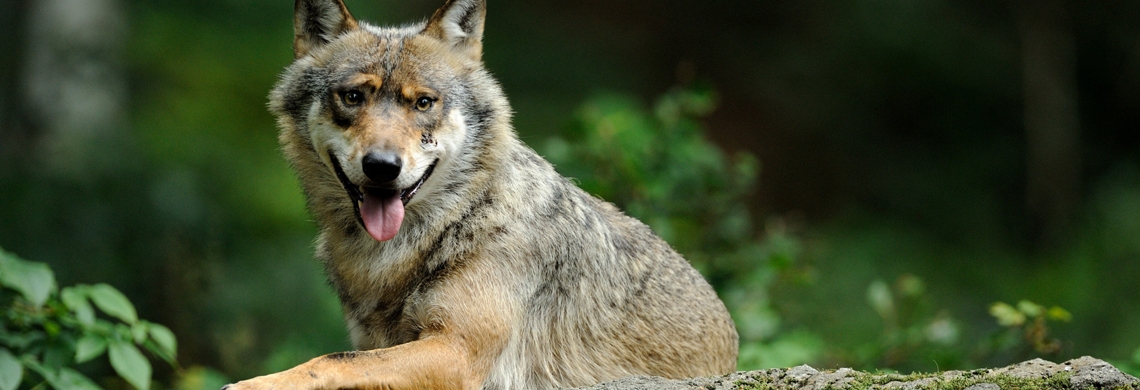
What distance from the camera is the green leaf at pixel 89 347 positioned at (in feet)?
18.3

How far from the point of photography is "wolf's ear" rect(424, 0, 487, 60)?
18.7 ft

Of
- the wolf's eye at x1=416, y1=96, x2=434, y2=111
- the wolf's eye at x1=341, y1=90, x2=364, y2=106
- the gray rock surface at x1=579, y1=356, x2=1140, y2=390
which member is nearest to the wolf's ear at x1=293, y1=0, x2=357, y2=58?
the wolf's eye at x1=341, y1=90, x2=364, y2=106

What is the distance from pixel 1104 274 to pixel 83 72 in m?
13.3

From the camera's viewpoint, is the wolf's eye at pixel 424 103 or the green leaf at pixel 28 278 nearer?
the wolf's eye at pixel 424 103

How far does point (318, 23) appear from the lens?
5.74 metres

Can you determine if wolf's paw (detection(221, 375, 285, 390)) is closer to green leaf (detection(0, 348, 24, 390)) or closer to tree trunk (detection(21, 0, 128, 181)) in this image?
green leaf (detection(0, 348, 24, 390))

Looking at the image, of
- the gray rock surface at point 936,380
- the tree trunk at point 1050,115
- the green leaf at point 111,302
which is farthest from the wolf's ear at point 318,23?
the tree trunk at point 1050,115

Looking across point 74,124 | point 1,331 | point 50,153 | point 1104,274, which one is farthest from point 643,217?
point 74,124

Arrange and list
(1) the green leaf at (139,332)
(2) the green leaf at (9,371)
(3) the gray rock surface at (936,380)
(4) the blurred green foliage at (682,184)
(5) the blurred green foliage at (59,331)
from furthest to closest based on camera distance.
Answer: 1. (4) the blurred green foliage at (682,184)
2. (1) the green leaf at (139,332)
3. (5) the blurred green foliage at (59,331)
4. (2) the green leaf at (9,371)
5. (3) the gray rock surface at (936,380)

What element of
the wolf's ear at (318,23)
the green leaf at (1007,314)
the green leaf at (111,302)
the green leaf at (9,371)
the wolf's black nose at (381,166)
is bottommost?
the green leaf at (9,371)

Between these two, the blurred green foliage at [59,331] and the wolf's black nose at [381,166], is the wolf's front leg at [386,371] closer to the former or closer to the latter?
the wolf's black nose at [381,166]

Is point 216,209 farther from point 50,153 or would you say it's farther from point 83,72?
point 83,72

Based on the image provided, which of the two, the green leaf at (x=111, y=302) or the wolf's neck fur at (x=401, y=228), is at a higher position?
the wolf's neck fur at (x=401, y=228)

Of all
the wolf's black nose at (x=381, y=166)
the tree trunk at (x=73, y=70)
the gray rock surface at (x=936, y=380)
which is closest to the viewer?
the gray rock surface at (x=936, y=380)
